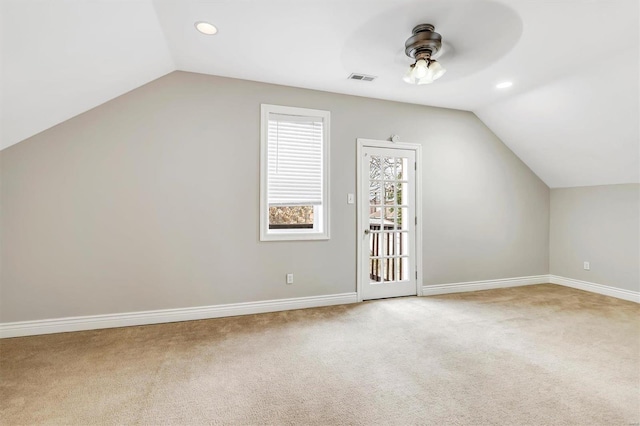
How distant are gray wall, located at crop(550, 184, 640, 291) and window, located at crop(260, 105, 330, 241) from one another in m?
3.88

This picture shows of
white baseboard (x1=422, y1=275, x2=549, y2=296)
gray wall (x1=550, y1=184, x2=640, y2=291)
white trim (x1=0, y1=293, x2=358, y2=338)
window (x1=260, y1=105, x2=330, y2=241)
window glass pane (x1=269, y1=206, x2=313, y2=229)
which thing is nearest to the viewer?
white trim (x1=0, y1=293, x2=358, y2=338)

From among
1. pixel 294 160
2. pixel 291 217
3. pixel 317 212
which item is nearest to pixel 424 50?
pixel 294 160

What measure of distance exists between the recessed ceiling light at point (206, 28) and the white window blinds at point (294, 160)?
1.11 m

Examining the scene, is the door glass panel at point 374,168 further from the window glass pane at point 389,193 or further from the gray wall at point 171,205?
the gray wall at point 171,205

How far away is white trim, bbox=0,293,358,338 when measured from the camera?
2.74 metres

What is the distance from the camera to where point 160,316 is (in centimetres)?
304

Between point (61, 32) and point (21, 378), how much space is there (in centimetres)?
236

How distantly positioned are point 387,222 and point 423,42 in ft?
7.16

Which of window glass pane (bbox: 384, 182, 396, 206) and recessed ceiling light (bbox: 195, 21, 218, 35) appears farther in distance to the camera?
window glass pane (bbox: 384, 182, 396, 206)

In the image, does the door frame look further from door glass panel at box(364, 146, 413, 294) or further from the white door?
door glass panel at box(364, 146, 413, 294)

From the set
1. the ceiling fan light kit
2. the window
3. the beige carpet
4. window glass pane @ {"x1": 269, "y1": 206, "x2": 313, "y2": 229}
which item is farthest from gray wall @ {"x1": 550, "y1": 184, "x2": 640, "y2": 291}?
window glass pane @ {"x1": 269, "y1": 206, "x2": 313, "y2": 229}

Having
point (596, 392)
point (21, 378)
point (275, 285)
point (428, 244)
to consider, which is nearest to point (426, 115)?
point (428, 244)

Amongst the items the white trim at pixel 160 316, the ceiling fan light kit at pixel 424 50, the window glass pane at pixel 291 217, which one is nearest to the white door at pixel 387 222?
the white trim at pixel 160 316

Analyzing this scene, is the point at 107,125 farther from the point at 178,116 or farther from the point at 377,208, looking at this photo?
the point at 377,208
